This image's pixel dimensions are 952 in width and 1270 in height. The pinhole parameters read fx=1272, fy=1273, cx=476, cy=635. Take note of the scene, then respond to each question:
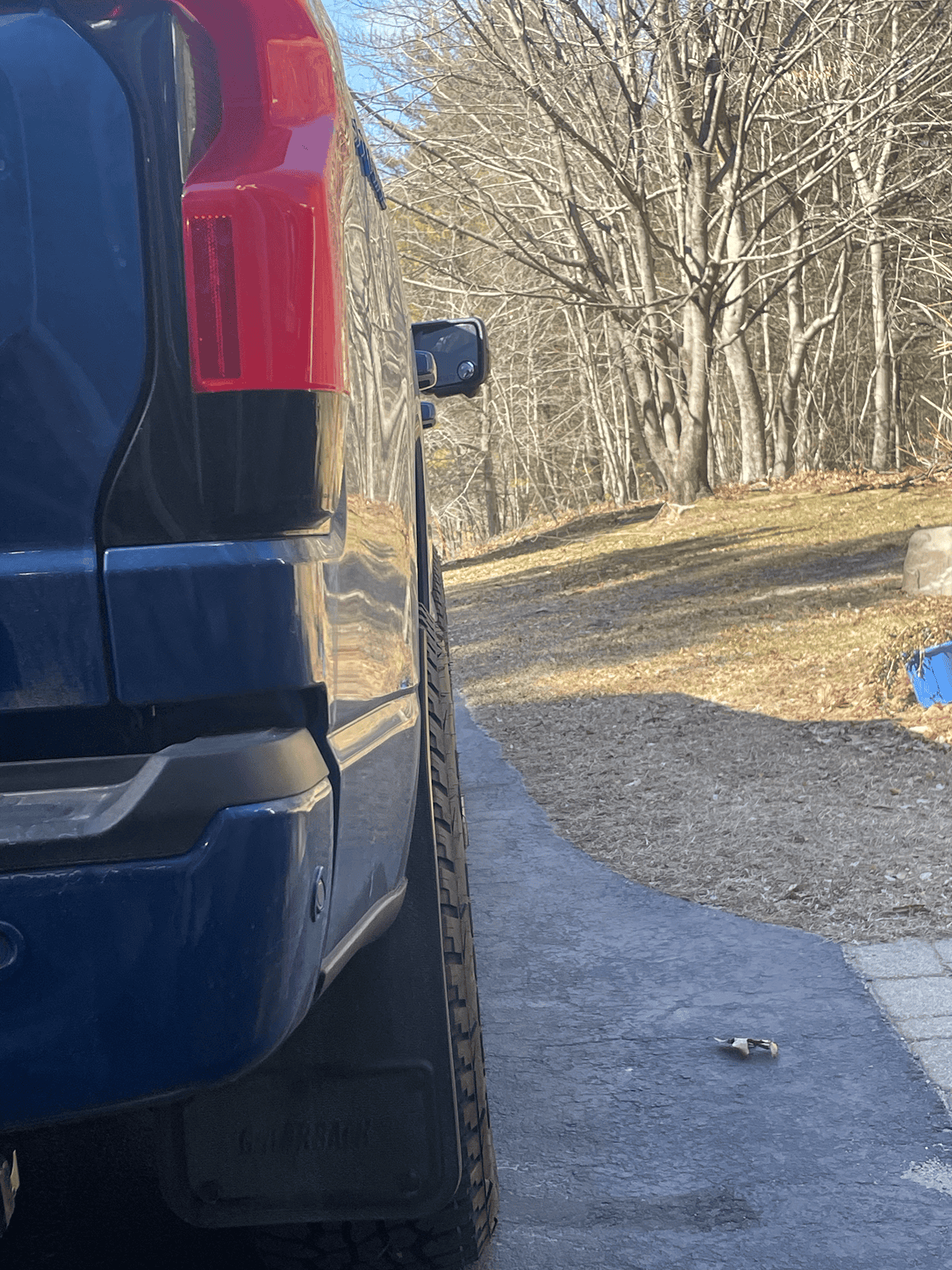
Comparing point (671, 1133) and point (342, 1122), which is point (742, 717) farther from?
point (342, 1122)

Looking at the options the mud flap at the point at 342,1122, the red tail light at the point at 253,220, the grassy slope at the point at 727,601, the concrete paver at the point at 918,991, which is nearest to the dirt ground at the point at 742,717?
the grassy slope at the point at 727,601

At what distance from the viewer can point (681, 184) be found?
58.2 ft

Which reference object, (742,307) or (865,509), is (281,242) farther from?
(742,307)

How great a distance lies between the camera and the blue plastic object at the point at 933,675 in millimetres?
6582

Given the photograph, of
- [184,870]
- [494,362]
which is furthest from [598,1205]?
[494,362]

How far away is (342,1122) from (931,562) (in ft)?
30.1

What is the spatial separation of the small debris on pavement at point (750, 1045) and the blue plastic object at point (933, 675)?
3.99 m

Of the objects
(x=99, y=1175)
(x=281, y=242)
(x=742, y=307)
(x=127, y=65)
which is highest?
(x=742, y=307)

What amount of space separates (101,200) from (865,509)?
56.3ft

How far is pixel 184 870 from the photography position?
128 centimetres

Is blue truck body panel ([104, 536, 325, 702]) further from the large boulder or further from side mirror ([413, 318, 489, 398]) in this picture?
the large boulder

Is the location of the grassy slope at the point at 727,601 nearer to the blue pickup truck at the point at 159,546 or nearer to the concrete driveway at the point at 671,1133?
the concrete driveway at the point at 671,1133

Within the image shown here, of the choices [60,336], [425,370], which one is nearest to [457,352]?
[425,370]

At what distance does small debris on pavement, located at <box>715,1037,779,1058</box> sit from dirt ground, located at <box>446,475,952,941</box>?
0.88 meters
